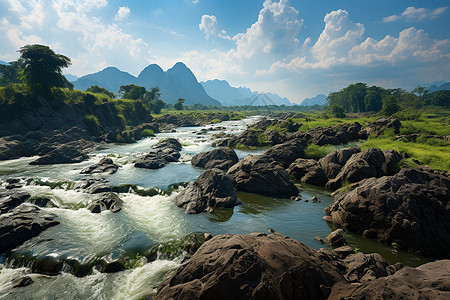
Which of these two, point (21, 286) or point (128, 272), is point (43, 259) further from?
point (128, 272)

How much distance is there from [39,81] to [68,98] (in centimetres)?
941

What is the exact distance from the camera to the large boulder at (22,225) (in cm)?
1265

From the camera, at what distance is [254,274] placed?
295 inches

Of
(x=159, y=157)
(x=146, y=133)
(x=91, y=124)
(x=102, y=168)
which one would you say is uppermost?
(x=91, y=124)

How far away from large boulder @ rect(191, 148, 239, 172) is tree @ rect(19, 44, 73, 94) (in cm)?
4923

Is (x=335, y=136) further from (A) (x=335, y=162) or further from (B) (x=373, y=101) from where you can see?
(B) (x=373, y=101)

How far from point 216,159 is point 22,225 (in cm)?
2209

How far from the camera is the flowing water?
10.0 metres

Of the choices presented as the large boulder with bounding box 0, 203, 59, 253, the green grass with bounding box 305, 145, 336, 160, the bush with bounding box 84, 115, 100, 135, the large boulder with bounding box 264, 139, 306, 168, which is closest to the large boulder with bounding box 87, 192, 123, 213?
the large boulder with bounding box 0, 203, 59, 253

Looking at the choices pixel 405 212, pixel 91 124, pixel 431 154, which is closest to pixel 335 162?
pixel 431 154

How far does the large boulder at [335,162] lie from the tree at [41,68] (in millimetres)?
67268

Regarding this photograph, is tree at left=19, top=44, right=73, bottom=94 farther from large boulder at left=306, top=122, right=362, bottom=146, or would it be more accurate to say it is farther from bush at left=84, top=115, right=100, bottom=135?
large boulder at left=306, top=122, right=362, bottom=146

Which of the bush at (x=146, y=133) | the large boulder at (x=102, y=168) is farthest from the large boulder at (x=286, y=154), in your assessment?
the bush at (x=146, y=133)

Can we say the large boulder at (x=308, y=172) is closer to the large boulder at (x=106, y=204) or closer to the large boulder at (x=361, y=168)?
the large boulder at (x=361, y=168)
